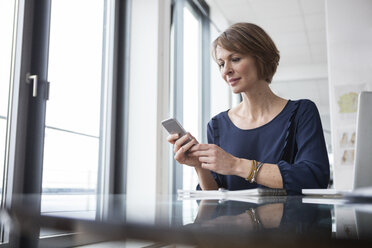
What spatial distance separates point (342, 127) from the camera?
3404mm

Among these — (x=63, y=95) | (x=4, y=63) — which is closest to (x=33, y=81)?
(x=4, y=63)

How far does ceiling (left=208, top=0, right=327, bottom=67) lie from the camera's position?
456cm

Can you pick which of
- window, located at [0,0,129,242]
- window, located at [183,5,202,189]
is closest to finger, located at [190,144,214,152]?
window, located at [0,0,129,242]

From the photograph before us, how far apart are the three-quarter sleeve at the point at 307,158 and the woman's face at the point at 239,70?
0.80 ft

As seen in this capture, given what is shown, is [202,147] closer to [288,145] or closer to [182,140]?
[182,140]

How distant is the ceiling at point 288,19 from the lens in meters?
4.56

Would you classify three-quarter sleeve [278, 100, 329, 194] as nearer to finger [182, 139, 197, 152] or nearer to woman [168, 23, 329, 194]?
woman [168, 23, 329, 194]

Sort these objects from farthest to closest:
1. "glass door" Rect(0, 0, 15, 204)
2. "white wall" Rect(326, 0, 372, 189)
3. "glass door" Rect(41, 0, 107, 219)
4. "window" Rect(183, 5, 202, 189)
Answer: "window" Rect(183, 5, 202, 189) → "white wall" Rect(326, 0, 372, 189) → "glass door" Rect(41, 0, 107, 219) → "glass door" Rect(0, 0, 15, 204)

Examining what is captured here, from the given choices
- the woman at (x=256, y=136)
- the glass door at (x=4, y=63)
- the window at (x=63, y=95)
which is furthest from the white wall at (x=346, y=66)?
the glass door at (x=4, y=63)

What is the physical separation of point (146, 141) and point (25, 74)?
1.10 metres

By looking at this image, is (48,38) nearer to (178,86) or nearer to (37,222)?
(178,86)

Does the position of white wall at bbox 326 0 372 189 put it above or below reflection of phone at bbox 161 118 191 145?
above

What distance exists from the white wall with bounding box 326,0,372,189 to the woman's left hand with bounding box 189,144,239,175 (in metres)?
2.46

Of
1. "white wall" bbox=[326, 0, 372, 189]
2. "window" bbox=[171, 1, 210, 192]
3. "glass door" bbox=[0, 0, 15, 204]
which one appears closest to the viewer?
"glass door" bbox=[0, 0, 15, 204]
